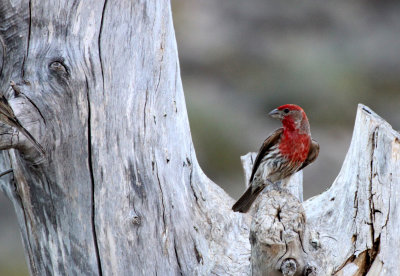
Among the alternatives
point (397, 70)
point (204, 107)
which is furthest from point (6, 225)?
point (397, 70)

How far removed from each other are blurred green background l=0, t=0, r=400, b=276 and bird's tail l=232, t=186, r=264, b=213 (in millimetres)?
6966

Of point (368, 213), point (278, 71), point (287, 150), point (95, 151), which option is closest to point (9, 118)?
point (95, 151)

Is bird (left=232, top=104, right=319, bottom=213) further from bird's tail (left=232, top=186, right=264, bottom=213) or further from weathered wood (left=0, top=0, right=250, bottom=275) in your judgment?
weathered wood (left=0, top=0, right=250, bottom=275)

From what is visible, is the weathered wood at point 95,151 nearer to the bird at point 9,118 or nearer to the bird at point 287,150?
the bird at point 9,118

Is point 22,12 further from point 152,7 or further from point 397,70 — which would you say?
point 397,70

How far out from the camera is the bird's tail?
201 inches

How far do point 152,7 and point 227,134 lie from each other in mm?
10002

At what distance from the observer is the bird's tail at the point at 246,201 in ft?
16.8

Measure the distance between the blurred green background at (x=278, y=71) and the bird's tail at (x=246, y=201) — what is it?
22.9 ft

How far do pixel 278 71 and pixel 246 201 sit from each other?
10439 millimetres

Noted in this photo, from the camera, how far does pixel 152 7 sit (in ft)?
14.3

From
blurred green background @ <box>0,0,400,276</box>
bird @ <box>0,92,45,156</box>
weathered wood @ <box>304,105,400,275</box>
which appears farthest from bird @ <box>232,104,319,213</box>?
blurred green background @ <box>0,0,400,276</box>

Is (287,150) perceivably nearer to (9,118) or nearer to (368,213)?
(368,213)

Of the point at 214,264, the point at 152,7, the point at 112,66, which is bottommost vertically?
the point at 214,264
